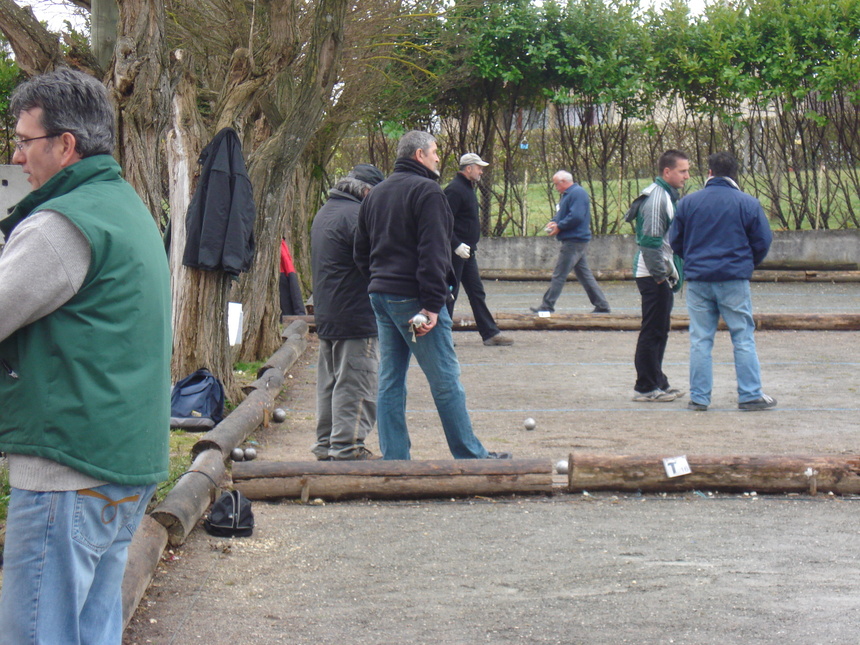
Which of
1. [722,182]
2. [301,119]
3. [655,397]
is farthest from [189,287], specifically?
[722,182]

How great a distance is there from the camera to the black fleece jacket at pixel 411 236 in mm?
5961

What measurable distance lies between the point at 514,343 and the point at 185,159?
538cm

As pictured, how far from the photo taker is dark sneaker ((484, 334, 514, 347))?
1280 centimetres

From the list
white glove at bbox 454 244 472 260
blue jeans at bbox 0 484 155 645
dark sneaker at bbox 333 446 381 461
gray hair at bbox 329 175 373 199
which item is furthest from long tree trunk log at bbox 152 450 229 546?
white glove at bbox 454 244 472 260

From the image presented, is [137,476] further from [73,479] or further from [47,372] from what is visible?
[47,372]

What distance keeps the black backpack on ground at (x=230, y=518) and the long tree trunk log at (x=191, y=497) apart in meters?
0.09

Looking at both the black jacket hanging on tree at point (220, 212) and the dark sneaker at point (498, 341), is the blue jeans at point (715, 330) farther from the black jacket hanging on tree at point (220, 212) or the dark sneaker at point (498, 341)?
the dark sneaker at point (498, 341)

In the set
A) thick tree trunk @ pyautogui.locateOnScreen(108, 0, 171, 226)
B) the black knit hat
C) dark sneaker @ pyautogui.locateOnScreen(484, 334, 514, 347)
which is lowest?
dark sneaker @ pyautogui.locateOnScreen(484, 334, 514, 347)

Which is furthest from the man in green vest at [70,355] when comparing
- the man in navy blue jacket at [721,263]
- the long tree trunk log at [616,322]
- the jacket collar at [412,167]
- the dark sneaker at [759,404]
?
the long tree trunk log at [616,322]

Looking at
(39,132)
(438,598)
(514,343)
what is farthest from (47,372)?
(514,343)

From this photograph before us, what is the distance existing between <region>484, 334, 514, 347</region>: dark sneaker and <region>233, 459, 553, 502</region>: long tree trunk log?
22.1 feet

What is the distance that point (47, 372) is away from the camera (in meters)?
2.58

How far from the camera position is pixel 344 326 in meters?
6.77

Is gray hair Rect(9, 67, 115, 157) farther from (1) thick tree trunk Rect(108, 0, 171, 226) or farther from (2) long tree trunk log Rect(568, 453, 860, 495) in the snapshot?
(1) thick tree trunk Rect(108, 0, 171, 226)
